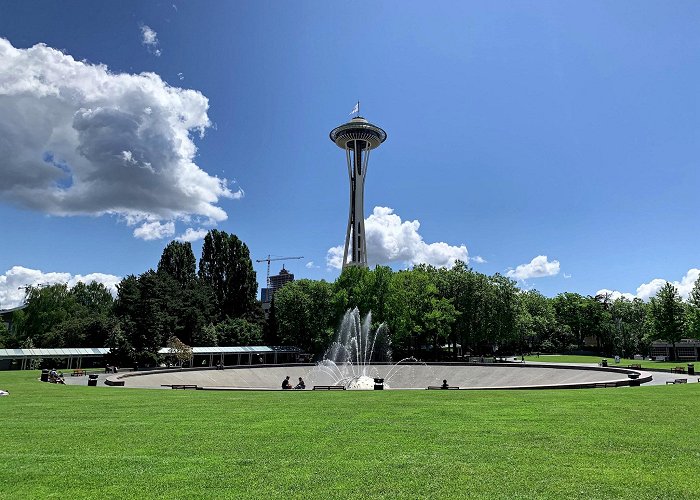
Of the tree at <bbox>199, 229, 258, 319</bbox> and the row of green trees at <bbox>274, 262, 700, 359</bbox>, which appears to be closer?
the row of green trees at <bbox>274, 262, 700, 359</bbox>

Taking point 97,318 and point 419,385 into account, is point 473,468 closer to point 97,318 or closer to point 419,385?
point 419,385

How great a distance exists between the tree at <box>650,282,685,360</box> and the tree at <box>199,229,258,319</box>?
52118 millimetres

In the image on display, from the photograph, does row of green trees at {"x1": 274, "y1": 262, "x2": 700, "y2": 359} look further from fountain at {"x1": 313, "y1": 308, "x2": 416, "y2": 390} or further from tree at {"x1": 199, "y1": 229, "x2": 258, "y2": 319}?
tree at {"x1": 199, "y1": 229, "x2": 258, "y2": 319}

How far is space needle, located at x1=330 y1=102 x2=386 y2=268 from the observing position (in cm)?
7369

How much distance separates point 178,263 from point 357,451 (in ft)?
214

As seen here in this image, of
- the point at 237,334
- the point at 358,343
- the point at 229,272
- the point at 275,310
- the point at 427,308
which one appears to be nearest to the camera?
the point at 358,343

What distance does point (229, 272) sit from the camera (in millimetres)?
71375

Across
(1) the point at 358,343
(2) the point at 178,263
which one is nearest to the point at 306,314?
(1) the point at 358,343

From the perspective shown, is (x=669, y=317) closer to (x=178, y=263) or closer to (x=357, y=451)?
(x=357, y=451)

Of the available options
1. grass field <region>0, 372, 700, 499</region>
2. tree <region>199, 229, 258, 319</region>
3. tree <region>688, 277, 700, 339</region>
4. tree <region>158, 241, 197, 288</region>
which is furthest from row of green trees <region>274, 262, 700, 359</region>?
grass field <region>0, 372, 700, 499</region>

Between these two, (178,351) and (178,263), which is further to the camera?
(178,263)

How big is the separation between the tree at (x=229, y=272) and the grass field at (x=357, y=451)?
5477 centimetres

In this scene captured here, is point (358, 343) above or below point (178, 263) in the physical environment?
below

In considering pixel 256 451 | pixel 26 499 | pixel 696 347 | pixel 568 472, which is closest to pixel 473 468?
pixel 568 472
